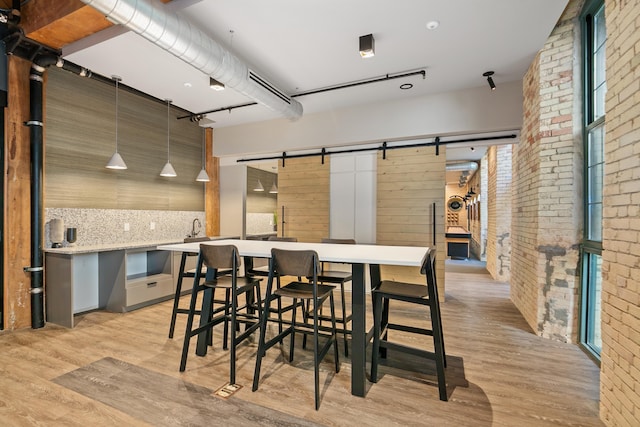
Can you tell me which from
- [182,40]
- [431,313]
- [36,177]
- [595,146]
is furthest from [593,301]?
[36,177]

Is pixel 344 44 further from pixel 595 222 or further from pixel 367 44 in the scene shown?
pixel 595 222

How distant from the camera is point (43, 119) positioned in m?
3.71

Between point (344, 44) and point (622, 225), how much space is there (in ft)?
9.52

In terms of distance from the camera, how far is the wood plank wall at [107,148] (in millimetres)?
3947

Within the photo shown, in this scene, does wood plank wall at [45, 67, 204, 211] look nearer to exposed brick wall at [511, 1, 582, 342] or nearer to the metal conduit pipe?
the metal conduit pipe

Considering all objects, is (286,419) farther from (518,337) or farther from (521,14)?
(521,14)

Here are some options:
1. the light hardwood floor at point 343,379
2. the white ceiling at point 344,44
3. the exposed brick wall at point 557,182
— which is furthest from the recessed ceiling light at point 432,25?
the light hardwood floor at point 343,379

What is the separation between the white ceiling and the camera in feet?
9.00

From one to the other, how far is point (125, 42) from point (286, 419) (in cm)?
393

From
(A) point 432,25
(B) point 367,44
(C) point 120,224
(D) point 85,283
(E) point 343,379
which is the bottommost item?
(E) point 343,379

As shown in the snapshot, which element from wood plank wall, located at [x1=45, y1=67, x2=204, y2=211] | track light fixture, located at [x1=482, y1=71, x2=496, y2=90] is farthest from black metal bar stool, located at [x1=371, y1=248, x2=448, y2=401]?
wood plank wall, located at [x1=45, y1=67, x2=204, y2=211]

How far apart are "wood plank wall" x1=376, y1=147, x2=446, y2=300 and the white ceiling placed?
104 centimetres

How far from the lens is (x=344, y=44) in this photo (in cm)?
332

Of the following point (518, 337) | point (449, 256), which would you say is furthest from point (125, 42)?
point (449, 256)
